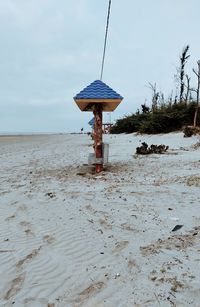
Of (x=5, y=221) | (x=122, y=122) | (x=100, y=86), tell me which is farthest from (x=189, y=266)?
(x=122, y=122)

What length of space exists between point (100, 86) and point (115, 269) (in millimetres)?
6548

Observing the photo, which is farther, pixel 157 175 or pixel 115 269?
pixel 157 175

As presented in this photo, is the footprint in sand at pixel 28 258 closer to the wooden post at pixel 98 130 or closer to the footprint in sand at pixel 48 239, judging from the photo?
the footprint in sand at pixel 48 239

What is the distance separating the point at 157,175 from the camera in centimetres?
791

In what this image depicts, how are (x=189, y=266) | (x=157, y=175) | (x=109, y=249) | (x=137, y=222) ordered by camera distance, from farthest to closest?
(x=157, y=175) → (x=137, y=222) → (x=109, y=249) → (x=189, y=266)

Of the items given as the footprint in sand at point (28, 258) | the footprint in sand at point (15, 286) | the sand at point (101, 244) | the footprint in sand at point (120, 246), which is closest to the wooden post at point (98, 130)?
the sand at point (101, 244)

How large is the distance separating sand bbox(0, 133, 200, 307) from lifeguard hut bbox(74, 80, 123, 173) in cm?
221

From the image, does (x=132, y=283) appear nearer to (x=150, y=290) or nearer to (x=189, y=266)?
(x=150, y=290)

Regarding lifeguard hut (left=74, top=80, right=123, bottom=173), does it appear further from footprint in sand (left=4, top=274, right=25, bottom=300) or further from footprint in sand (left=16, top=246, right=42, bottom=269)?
footprint in sand (left=4, top=274, right=25, bottom=300)

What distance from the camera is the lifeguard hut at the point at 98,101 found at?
8.63m

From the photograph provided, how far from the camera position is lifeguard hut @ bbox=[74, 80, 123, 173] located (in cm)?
863

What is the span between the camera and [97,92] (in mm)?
8727

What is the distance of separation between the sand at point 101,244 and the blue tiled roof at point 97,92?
2708 millimetres

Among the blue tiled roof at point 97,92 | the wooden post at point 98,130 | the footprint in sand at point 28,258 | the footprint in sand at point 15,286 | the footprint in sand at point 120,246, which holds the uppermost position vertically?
the blue tiled roof at point 97,92
